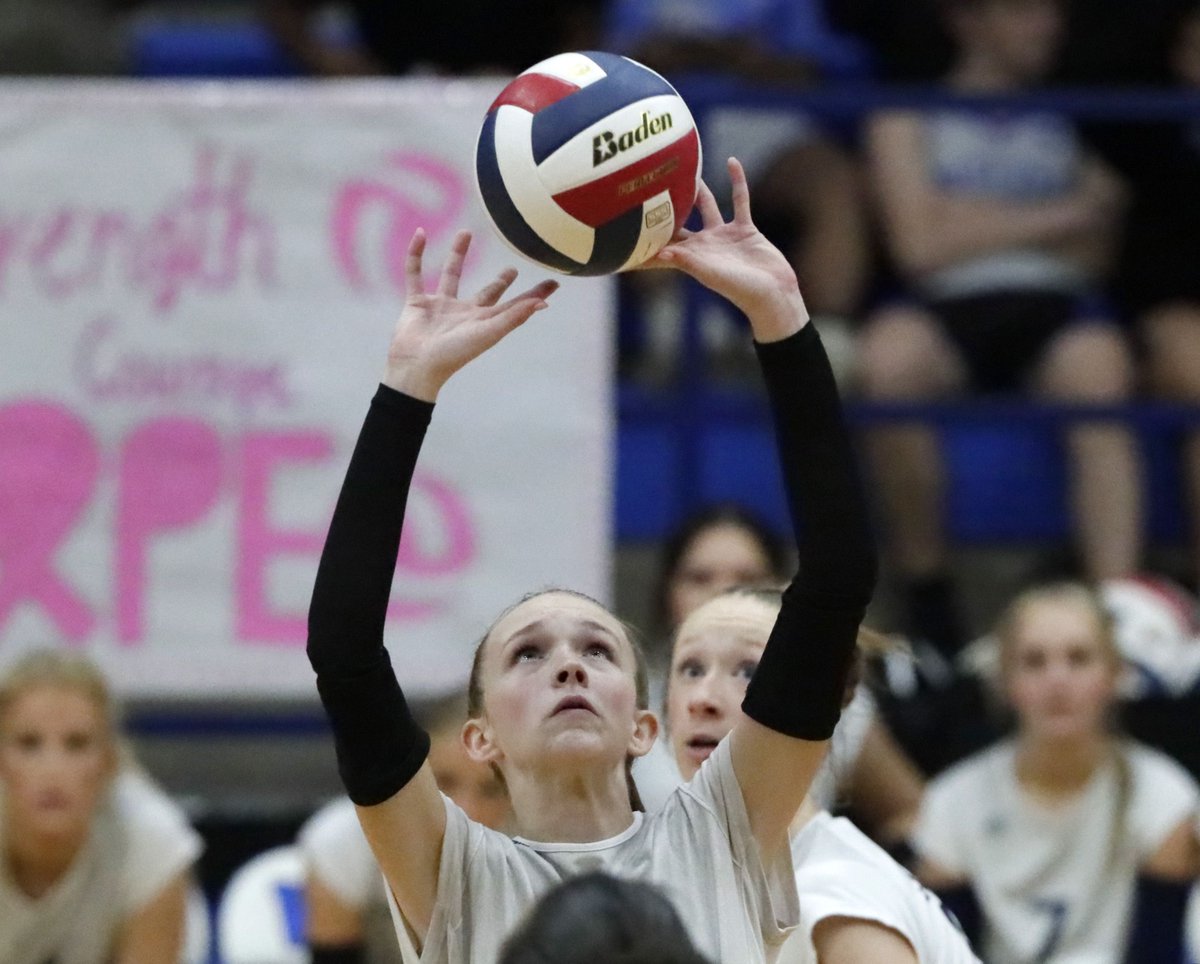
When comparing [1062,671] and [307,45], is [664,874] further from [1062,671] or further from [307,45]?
[307,45]

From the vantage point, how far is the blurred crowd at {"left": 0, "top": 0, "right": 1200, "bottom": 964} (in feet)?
15.9

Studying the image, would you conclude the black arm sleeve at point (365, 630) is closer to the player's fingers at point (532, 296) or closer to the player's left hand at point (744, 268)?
the player's fingers at point (532, 296)

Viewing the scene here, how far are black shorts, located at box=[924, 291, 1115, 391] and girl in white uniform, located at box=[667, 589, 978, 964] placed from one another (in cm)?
268

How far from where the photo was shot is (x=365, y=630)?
100 inches

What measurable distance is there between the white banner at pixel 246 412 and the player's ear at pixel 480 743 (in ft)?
8.00

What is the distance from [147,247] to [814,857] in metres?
2.98

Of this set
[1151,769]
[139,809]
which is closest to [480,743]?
[139,809]

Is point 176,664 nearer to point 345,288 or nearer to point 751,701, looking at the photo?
point 345,288

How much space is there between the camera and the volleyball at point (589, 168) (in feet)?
9.18

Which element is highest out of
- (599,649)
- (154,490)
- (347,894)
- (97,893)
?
(599,649)

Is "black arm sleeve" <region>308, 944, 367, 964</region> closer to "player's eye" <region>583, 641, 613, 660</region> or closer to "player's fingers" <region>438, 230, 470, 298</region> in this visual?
"player's eye" <region>583, 641, 613, 660</region>

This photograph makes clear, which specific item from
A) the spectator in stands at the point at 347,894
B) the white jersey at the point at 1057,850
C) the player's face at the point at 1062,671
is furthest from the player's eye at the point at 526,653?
the player's face at the point at 1062,671

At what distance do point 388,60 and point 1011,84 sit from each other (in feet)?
6.09

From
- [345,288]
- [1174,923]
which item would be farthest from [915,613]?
[345,288]
